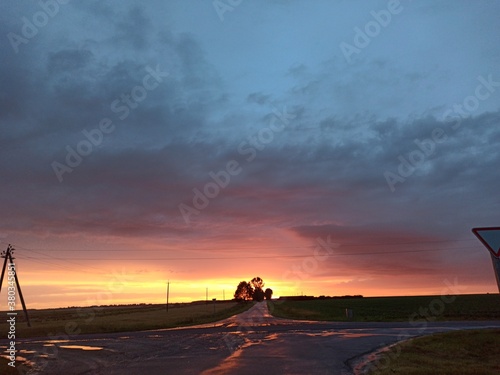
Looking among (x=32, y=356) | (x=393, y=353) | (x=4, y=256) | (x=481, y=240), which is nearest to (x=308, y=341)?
(x=393, y=353)

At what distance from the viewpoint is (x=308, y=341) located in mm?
24344

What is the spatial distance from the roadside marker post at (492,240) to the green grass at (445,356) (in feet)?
24.8

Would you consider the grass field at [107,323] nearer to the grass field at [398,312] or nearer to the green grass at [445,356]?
the grass field at [398,312]

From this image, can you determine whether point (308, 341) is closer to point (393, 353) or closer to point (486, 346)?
point (393, 353)

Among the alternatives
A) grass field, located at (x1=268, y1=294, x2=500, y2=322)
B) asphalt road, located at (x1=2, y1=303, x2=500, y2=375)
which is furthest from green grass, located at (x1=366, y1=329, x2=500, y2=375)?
grass field, located at (x1=268, y1=294, x2=500, y2=322)

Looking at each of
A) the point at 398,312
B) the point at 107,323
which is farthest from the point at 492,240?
the point at 398,312

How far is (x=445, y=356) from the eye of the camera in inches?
691

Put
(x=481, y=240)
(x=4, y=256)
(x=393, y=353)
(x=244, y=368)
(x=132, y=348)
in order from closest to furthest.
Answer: (x=481, y=240)
(x=244, y=368)
(x=393, y=353)
(x=132, y=348)
(x=4, y=256)

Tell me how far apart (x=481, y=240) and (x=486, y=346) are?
646 inches

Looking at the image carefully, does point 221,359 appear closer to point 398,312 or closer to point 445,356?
point 445,356

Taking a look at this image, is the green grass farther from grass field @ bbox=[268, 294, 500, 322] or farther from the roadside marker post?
grass field @ bbox=[268, 294, 500, 322]

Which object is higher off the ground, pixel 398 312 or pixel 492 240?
pixel 398 312

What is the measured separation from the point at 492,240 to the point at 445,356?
505 inches

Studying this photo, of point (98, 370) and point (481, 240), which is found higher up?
point (481, 240)
